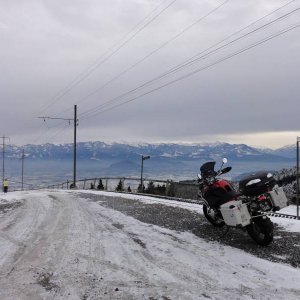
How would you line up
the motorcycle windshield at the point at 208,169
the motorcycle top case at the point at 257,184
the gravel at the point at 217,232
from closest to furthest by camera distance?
1. the gravel at the point at 217,232
2. the motorcycle top case at the point at 257,184
3. the motorcycle windshield at the point at 208,169

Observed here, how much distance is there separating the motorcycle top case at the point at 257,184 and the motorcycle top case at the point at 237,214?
0.83 feet

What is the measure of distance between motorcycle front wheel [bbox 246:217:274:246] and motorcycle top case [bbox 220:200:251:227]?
0.71 ft

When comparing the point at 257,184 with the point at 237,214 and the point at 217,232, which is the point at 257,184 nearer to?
the point at 237,214

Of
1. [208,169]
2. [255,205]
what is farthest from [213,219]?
[255,205]

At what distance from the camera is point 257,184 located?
25.7ft

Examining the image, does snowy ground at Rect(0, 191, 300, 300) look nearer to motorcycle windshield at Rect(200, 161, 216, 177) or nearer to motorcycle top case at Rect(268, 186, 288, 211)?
motorcycle top case at Rect(268, 186, 288, 211)

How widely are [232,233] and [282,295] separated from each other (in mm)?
3724

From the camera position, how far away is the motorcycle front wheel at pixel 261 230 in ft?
25.3

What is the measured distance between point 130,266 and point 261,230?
8.25 feet

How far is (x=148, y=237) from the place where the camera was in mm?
8719

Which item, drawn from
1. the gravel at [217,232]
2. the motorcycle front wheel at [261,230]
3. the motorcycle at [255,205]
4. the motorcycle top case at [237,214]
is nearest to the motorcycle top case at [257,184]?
the motorcycle at [255,205]

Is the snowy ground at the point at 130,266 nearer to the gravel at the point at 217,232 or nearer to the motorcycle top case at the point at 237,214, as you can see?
the gravel at the point at 217,232

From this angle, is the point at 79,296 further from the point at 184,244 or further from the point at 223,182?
the point at 223,182

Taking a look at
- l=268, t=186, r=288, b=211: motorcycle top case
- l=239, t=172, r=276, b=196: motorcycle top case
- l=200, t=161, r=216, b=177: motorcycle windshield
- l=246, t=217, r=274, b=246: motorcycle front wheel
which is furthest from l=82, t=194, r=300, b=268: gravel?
l=200, t=161, r=216, b=177: motorcycle windshield
